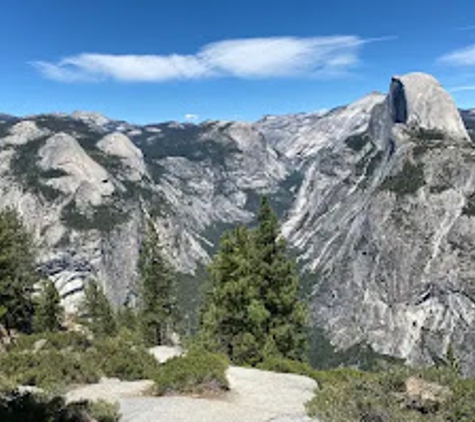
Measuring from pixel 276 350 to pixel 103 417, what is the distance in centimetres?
1988

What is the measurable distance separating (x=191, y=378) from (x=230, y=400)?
177 cm

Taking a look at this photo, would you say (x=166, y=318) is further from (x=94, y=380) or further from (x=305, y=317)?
(x=94, y=380)

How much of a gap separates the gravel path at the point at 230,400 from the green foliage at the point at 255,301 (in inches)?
443

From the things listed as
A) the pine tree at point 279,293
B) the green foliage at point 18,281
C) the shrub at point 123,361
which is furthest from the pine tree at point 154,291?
the shrub at point 123,361

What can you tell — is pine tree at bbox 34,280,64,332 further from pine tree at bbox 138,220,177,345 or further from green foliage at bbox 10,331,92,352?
green foliage at bbox 10,331,92,352

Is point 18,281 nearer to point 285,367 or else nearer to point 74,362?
point 74,362

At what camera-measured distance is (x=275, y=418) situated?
17531 millimetres

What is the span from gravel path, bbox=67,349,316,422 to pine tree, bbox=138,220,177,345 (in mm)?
33110

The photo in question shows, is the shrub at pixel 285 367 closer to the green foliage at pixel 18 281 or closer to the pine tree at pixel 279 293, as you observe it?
the pine tree at pixel 279 293

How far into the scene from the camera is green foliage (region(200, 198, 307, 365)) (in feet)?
119

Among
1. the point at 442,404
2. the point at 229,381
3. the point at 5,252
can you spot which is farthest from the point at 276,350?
the point at 5,252

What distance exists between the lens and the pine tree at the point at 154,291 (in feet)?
187

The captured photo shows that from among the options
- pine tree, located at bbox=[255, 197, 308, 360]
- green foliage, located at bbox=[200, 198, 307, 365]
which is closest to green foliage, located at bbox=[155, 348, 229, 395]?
green foliage, located at bbox=[200, 198, 307, 365]

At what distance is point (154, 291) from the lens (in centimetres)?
5759
